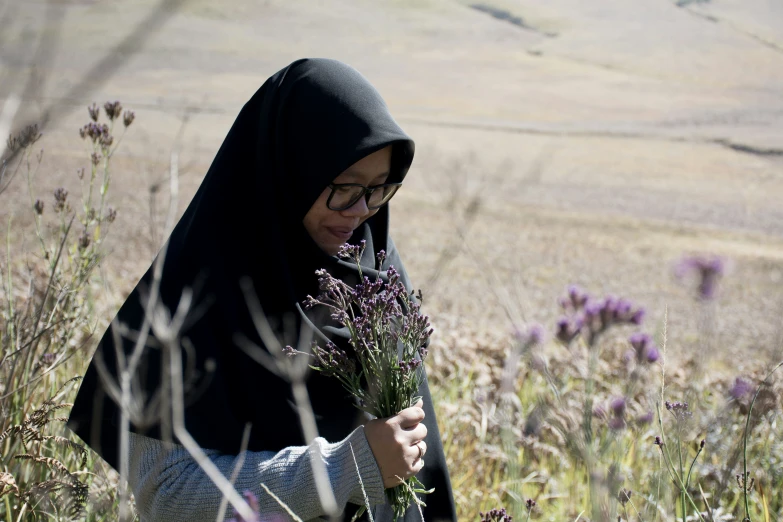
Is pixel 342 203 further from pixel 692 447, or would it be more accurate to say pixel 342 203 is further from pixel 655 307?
pixel 655 307

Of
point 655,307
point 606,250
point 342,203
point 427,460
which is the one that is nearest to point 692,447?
point 427,460

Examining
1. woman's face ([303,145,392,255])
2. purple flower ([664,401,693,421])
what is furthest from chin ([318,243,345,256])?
purple flower ([664,401,693,421])

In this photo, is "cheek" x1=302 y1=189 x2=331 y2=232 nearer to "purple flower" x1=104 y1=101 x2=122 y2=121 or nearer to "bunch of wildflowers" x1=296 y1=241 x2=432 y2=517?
"bunch of wildflowers" x1=296 y1=241 x2=432 y2=517

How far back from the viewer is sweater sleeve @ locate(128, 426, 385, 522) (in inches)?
47.2

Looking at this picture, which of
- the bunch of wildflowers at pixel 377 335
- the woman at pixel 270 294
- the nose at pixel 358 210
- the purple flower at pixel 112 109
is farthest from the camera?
the purple flower at pixel 112 109

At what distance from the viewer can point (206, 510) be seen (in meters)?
1.24

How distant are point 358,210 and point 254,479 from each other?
54 centimetres

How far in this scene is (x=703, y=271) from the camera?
692 millimetres

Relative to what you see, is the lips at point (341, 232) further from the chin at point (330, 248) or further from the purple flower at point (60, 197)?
the purple flower at point (60, 197)

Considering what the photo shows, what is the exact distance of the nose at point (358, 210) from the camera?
1.46 metres

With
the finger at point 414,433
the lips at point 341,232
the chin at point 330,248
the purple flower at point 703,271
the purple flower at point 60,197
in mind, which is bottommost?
the finger at point 414,433

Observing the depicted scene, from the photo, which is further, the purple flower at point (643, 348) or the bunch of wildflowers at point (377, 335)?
the bunch of wildflowers at point (377, 335)

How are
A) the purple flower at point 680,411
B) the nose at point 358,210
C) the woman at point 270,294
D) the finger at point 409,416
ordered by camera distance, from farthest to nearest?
1. the nose at point 358,210
2. the woman at point 270,294
3. the finger at point 409,416
4. the purple flower at point 680,411

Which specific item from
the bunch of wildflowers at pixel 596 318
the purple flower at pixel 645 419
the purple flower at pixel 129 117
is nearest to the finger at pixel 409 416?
the purple flower at pixel 645 419
